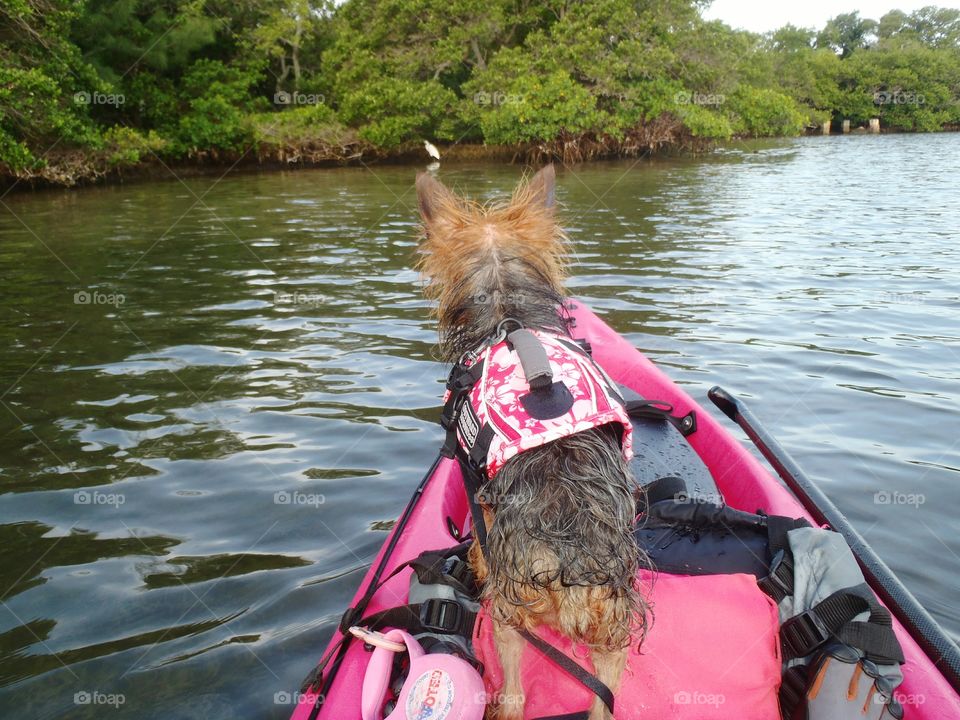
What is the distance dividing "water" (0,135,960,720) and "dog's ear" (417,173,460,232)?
1893mm

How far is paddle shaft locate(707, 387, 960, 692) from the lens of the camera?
7.70 feet

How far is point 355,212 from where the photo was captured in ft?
51.8

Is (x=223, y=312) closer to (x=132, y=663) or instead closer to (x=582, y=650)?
(x=132, y=663)

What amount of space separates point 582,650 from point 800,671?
749mm

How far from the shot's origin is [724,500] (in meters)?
3.79

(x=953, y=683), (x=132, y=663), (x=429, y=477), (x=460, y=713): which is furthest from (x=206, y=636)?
(x=953, y=683)

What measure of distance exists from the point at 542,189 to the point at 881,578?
2383 mm

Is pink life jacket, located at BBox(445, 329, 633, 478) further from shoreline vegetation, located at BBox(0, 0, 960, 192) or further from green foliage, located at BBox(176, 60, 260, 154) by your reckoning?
green foliage, located at BBox(176, 60, 260, 154)

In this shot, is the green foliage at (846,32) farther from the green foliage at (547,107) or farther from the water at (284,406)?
the water at (284,406)

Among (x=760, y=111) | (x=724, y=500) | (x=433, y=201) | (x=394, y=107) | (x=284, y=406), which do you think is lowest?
(x=284, y=406)

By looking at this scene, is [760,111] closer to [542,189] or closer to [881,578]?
[542,189]

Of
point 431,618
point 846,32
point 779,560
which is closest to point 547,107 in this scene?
point 779,560

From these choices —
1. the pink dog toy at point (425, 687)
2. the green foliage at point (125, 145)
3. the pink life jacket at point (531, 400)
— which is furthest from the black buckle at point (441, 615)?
the green foliage at point (125, 145)

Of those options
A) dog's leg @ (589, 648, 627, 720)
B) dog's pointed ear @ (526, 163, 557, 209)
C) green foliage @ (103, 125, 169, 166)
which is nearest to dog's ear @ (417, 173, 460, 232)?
dog's pointed ear @ (526, 163, 557, 209)
